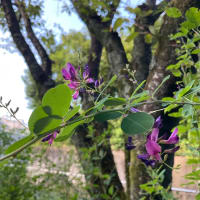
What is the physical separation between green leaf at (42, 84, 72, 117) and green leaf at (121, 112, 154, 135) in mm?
86

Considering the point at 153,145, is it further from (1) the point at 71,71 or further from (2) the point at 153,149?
(1) the point at 71,71

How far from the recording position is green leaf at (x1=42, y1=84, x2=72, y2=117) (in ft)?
0.89

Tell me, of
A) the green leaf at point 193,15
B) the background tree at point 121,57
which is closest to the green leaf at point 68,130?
the green leaf at point 193,15

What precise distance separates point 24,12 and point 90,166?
214 centimetres

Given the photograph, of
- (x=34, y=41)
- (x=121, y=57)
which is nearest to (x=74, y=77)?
(x=121, y=57)

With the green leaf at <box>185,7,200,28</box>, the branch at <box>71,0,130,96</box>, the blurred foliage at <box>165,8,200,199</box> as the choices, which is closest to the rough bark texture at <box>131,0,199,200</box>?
the blurred foliage at <box>165,8,200,199</box>

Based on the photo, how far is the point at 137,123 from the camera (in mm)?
308

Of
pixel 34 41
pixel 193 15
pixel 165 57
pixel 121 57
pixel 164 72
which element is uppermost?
pixel 34 41

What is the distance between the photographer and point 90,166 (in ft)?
6.63

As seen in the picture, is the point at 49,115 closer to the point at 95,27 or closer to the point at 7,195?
the point at 7,195

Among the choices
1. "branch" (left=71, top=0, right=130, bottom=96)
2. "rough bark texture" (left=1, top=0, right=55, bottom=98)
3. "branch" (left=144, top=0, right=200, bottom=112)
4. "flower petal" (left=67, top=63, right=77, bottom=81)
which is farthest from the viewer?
"rough bark texture" (left=1, top=0, right=55, bottom=98)

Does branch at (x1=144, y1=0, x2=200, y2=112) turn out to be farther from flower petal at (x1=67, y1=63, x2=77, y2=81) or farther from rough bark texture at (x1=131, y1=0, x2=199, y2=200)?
flower petal at (x1=67, y1=63, x2=77, y2=81)

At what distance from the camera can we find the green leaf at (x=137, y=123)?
0.98 ft

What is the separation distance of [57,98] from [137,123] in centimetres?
11
